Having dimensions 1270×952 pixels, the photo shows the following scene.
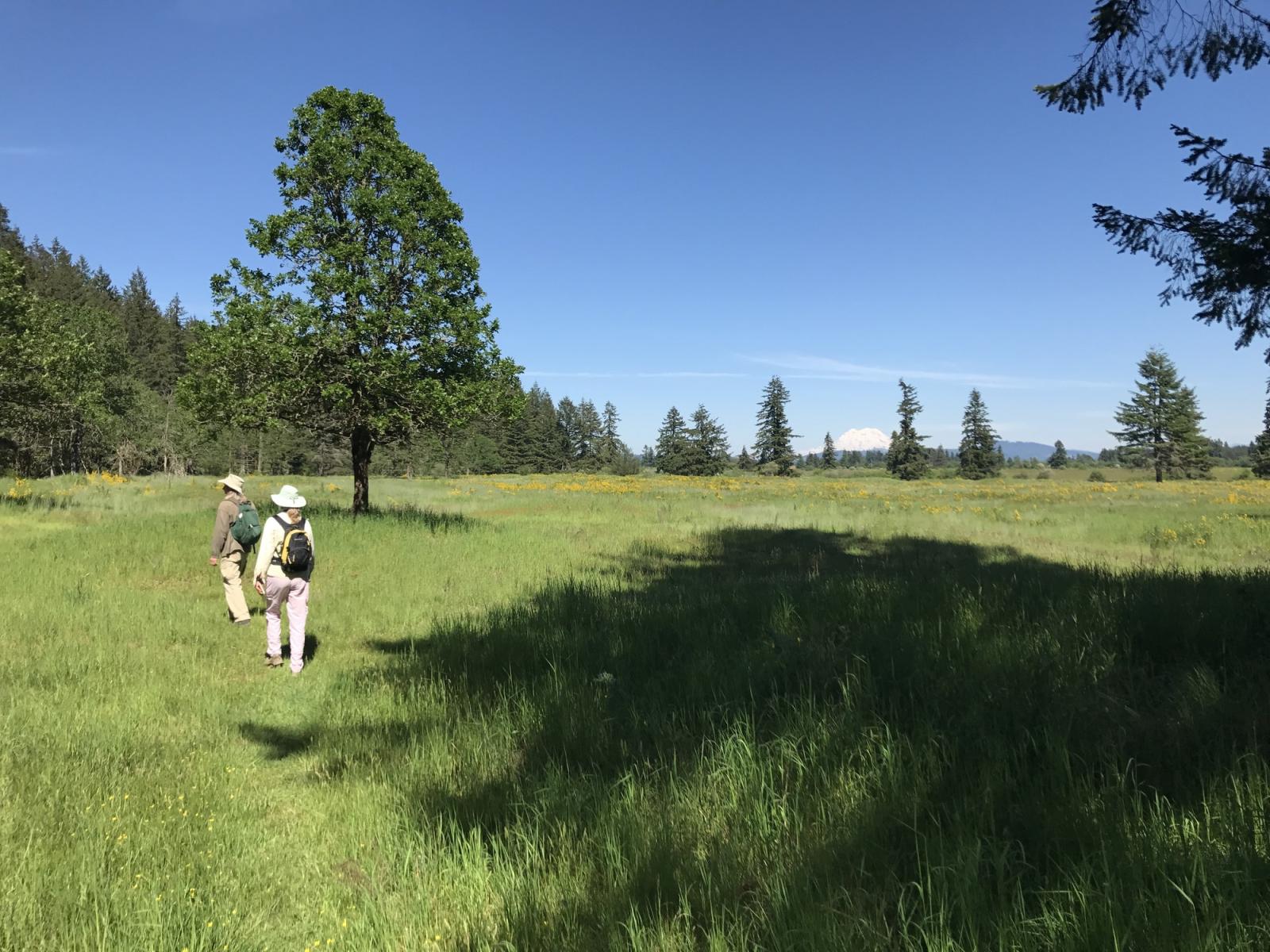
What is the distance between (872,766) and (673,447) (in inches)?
4643

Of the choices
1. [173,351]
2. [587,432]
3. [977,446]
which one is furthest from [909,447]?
[173,351]

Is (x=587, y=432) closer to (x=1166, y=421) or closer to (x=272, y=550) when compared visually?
(x=1166, y=421)

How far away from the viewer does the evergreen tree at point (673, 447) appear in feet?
365

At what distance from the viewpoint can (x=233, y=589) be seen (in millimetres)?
8836

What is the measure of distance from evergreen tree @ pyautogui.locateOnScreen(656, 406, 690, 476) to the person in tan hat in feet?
334

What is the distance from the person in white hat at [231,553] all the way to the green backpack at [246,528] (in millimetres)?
96

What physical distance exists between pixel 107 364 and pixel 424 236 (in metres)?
59.8

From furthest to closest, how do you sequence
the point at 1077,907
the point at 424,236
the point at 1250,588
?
the point at 424,236, the point at 1250,588, the point at 1077,907

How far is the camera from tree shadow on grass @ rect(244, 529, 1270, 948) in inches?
90.3

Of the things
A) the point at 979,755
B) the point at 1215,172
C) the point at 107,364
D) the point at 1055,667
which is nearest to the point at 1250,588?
the point at 1055,667

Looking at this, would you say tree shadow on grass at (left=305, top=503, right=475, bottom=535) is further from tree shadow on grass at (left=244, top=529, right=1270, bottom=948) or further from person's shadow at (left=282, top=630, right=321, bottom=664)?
tree shadow on grass at (left=244, top=529, right=1270, bottom=948)

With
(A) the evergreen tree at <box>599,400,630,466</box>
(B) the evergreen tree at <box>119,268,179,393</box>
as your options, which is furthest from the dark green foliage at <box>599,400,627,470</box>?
(B) the evergreen tree at <box>119,268,179,393</box>

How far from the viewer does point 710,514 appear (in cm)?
2548

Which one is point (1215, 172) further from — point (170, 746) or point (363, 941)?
point (170, 746)
